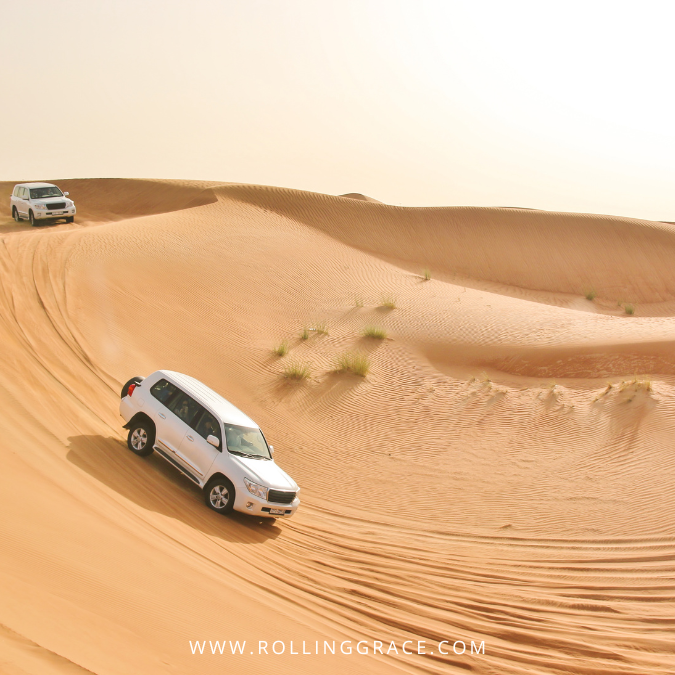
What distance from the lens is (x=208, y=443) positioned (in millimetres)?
10289

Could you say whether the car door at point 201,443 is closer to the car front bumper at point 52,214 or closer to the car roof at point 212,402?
the car roof at point 212,402

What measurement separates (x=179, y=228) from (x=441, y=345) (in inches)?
567

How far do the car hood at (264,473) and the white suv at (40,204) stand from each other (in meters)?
22.9

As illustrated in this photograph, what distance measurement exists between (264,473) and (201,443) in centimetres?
111

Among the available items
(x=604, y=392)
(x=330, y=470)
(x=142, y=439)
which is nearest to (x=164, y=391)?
(x=142, y=439)

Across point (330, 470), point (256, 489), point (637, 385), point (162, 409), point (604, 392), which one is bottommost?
point (256, 489)

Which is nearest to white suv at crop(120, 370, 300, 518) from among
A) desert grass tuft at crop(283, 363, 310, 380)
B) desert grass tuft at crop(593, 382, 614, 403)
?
desert grass tuft at crop(283, 363, 310, 380)

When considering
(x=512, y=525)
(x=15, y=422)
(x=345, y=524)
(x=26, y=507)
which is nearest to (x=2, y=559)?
(x=26, y=507)

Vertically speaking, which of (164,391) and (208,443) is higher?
(164,391)

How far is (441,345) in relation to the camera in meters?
20.5

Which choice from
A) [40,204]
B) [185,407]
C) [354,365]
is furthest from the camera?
[40,204]

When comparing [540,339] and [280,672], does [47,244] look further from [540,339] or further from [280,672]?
[280,672]

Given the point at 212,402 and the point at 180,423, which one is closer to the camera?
the point at 180,423

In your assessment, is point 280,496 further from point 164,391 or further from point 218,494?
point 164,391
